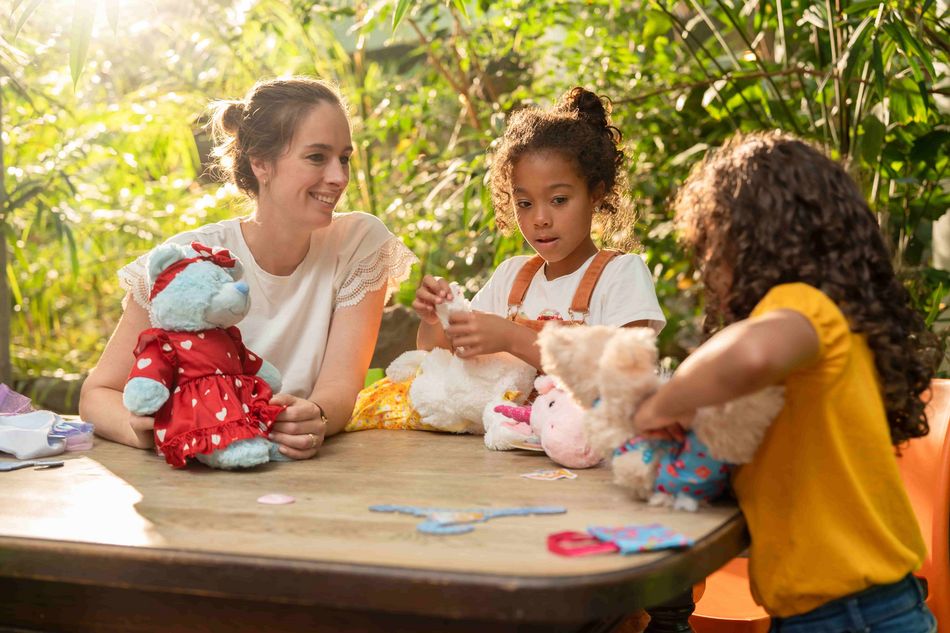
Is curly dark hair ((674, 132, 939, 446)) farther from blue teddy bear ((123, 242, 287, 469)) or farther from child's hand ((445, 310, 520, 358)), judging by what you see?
blue teddy bear ((123, 242, 287, 469))

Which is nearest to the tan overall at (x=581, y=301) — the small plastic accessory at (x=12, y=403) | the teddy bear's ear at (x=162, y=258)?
the teddy bear's ear at (x=162, y=258)

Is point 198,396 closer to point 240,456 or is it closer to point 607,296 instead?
point 240,456

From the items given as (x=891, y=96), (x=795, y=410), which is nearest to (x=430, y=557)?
(x=795, y=410)

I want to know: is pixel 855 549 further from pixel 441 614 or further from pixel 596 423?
pixel 441 614

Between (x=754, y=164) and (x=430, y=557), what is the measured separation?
0.67m

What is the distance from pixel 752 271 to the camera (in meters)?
1.18

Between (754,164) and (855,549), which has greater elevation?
(754,164)

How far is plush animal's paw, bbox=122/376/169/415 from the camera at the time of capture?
1.48 m

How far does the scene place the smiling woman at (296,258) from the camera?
1877 mm

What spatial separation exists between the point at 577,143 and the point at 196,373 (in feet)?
2.96

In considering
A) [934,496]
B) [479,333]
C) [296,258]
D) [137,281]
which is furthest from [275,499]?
[934,496]

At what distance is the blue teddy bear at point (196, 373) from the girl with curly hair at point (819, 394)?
2.25 feet

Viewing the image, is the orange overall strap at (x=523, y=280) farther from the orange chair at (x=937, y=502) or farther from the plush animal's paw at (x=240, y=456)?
the orange chair at (x=937, y=502)

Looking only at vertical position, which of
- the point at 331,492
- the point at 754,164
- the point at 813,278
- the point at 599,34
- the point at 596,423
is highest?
the point at 599,34
